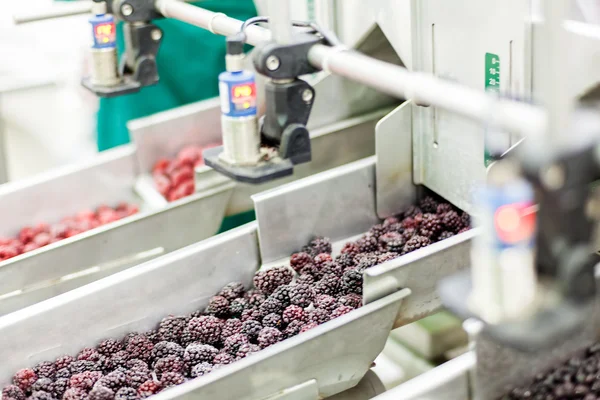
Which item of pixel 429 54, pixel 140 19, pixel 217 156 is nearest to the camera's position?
pixel 217 156

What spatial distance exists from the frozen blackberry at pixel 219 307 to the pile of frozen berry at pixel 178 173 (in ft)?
2.02

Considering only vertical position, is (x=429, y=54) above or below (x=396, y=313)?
above

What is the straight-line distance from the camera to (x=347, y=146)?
2.51 m

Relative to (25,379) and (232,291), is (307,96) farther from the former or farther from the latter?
(25,379)

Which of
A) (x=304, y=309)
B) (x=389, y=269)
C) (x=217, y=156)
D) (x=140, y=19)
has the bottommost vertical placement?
(x=304, y=309)

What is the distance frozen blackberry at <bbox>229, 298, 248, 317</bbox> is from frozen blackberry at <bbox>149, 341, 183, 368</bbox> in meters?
0.17

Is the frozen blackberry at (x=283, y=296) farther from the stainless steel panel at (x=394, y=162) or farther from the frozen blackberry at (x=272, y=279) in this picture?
the stainless steel panel at (x=394, y=162)

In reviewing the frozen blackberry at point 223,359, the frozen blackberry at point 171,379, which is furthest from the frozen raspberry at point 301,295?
the frozen blackberry at point 171,379

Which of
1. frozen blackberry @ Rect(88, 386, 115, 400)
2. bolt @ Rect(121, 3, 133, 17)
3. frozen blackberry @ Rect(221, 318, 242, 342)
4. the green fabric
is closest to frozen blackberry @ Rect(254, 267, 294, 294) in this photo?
frozen blackberry @ Rect(221, 318, 242, 342)

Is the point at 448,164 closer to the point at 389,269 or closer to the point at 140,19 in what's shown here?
the point at 389,269

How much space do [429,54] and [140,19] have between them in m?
0.78

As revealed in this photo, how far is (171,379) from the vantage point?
Result: 1739 millimetres

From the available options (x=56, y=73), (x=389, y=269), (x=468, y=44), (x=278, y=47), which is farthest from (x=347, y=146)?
(x=56, y=73)

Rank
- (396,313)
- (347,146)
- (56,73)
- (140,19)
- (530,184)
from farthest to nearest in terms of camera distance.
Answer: (56,73) < (347,146) < (140,19) < (396,313) < (530,184)
